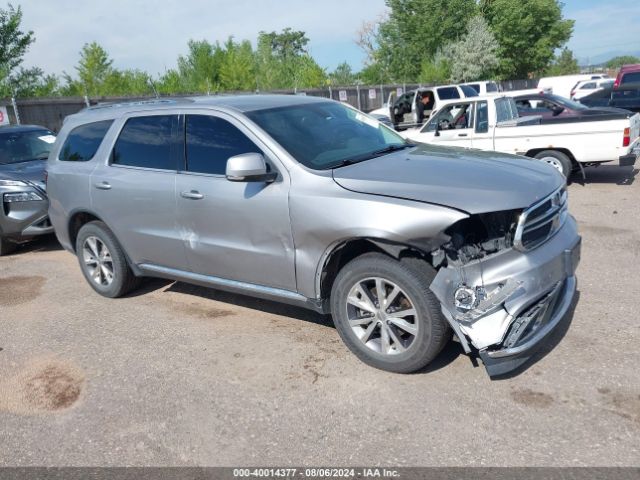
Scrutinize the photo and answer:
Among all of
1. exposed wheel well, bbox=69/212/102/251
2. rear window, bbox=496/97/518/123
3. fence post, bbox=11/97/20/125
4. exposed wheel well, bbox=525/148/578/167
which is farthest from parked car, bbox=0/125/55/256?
fence post, bbox=11/97/20/125

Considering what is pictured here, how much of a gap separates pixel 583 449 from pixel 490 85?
21547 millimetres

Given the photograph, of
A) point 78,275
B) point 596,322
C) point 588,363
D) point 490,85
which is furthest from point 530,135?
point 490,85

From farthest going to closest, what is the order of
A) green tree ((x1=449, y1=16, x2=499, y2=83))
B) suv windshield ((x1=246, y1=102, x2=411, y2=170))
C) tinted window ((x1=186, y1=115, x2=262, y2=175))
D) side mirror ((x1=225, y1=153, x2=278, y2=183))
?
green tree ((x1=449, y1=16, x2=499, y2=83)) < tinted window ((x1=186, y1=115, x2=262, y2=175)) < suv windshield ((x1=246, y1=102, x2=411, y2=170)) < side mirror ((x1=225, y1=153, x2=278, y2=183))

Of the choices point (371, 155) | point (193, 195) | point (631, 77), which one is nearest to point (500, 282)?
point (371, 155)

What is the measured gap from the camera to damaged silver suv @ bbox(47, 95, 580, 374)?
3316 millimetres

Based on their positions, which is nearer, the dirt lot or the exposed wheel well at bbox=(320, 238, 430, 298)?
the dirt lot

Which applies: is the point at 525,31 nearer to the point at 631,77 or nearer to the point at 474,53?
the point at 474,53

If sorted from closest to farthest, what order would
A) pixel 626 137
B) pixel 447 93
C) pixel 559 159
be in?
1. pixel 626 137
2. pixel 559 159
3. pixel 447 93

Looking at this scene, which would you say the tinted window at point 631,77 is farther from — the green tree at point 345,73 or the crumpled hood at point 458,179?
the green tree at point 345,73

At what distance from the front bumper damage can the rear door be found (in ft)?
8.03

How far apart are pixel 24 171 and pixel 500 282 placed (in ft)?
23.6

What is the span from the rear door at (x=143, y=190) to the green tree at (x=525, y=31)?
1791 inches

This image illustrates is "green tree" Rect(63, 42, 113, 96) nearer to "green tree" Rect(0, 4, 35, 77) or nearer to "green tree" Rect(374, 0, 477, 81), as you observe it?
"green tree" Rect(0, 4, 35, 77)

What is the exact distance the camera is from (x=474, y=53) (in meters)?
42.6
